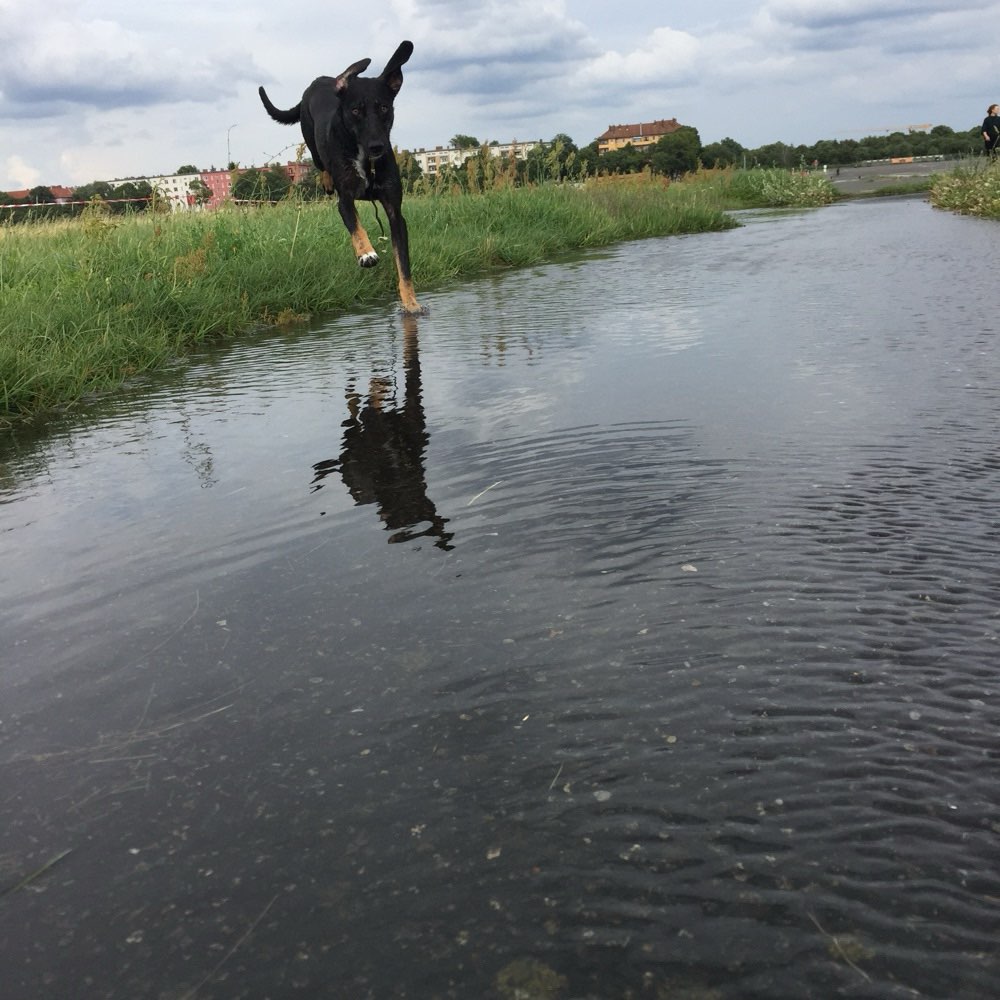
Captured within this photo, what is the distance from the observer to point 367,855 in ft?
6.12

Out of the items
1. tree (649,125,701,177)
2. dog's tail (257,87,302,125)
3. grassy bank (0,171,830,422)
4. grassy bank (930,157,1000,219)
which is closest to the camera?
grassy bank (0,171,830,422)

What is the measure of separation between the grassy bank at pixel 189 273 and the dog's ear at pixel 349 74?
211 centimetres

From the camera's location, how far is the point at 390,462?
457cm

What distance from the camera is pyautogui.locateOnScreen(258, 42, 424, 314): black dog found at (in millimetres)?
8234

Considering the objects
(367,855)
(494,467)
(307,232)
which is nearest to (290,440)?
(494,467)

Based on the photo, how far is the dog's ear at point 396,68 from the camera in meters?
8.30

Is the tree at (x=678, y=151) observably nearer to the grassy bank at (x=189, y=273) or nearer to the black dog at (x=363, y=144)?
the grassy bank at (x=189, y=273)

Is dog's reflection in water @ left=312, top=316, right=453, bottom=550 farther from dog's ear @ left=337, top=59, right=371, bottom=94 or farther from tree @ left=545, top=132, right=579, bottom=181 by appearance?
tree @ left=545, top=132, right=579, bottom=181

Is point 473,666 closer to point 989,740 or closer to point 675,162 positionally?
point 989,740

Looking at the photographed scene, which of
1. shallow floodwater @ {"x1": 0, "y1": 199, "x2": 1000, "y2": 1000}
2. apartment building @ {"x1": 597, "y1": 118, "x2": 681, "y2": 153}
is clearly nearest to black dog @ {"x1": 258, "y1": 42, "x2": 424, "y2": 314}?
shallow floodwater @ {"x1": 0, "y1": 199, "x2": 1000, "y2": 1000}

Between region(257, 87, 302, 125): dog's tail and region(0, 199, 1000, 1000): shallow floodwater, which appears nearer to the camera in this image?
region(0, 199, 1000, 1000): shallow floodwater

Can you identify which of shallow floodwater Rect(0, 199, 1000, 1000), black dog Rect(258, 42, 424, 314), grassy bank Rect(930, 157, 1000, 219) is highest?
black dog Rect(258, 42, 424, 314)

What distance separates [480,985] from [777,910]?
504 mm

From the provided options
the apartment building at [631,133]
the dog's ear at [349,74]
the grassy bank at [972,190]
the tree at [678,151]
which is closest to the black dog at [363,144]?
the dog's ear at [349,74]
